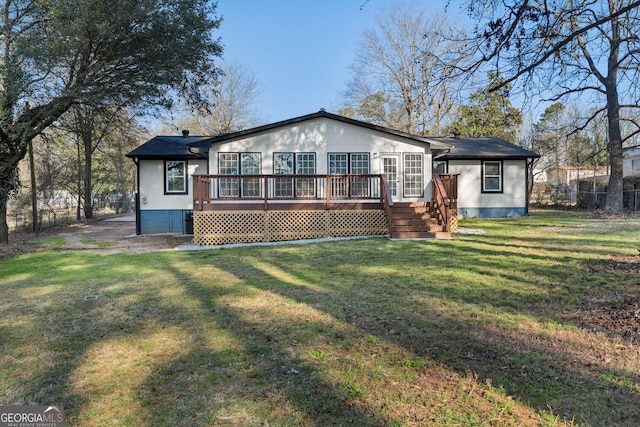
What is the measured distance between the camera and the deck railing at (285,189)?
1170 centimetres

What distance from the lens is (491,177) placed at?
58.2ft

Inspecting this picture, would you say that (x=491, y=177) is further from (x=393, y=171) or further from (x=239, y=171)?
(x=239, y=171)

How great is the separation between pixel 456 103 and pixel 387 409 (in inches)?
194

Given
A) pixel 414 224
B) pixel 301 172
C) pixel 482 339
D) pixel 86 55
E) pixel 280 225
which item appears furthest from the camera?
pixel 301 172

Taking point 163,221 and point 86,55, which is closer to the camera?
point 86,55

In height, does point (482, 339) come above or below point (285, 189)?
below

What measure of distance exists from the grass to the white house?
524 cm

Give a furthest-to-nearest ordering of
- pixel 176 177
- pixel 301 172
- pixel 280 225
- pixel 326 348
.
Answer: pixel 176 177 < pixel 301 172 < pixel 280 225 < pixel 326 348

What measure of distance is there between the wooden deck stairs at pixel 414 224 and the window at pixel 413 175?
1963 mm

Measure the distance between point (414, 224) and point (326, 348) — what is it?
27.8ft

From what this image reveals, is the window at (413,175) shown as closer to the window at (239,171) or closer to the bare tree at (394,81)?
the window at (239,171)

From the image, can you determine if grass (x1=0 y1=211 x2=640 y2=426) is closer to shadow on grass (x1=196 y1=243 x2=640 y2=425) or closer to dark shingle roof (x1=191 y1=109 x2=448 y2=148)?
shadow on grass (x1=196 y1=243 x2=640 y2=425)

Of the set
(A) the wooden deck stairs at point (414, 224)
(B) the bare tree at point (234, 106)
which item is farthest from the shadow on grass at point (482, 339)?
(B) the bare tree at point (234, 106)

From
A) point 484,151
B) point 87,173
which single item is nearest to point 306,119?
point 484,151
